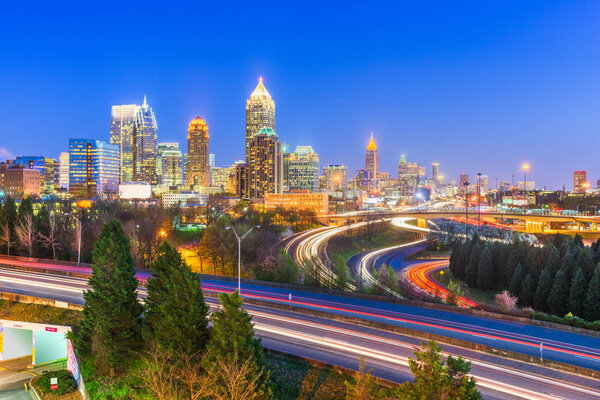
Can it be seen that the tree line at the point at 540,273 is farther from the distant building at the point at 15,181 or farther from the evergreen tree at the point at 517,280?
the distant building at the point at 15,181

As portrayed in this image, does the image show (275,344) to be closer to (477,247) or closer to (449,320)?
(449,320)

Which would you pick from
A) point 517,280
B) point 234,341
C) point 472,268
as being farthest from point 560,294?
point 234,341

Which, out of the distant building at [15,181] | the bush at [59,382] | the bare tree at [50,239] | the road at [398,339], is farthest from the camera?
the distant building at [15,181]

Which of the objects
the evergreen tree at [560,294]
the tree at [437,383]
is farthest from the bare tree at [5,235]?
the evergreen tree at [560,294]

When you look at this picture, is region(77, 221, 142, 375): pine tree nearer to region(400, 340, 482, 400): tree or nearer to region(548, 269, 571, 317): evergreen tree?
region(400, 340, 482, 400): tree

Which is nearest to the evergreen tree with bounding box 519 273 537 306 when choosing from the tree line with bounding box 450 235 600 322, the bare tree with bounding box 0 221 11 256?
the tree line with bounding box 450 235 600 322

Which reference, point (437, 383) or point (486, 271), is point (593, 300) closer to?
point (486, 271)
